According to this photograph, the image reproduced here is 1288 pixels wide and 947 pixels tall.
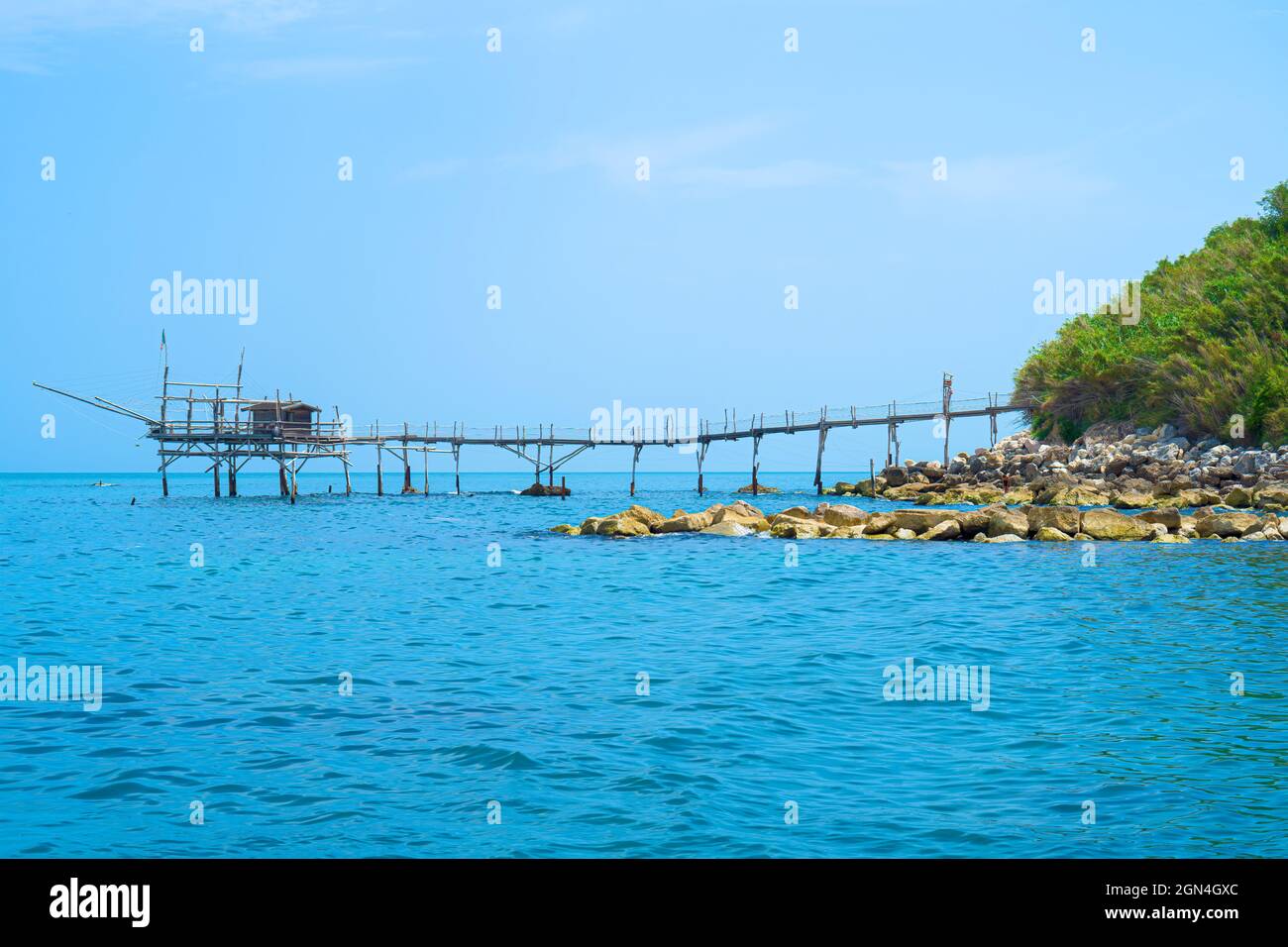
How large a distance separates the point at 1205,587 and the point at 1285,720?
1011 centimetres

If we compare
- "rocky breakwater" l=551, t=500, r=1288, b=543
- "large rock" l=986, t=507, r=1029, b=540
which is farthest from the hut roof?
"large rock" l=986, t=507, r=1029, b=540

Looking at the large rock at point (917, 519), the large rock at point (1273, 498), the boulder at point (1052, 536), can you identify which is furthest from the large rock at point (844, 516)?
Result: the large rock at point (1273, 498)

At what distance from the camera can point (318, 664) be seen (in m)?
12.9

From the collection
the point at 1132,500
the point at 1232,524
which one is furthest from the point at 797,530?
the point at 1132,500

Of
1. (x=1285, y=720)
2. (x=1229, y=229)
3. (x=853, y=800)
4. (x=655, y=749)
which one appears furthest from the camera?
(x=1229, y=229)

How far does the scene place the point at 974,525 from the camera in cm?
3028

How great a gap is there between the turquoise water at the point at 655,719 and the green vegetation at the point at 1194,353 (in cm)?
2508

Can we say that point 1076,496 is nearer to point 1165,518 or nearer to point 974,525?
point 1165,518

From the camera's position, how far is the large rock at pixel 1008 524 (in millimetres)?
29672

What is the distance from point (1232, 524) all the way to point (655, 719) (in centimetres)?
2323

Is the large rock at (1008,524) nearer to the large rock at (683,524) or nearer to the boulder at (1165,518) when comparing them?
the boulder at (1165,518)
